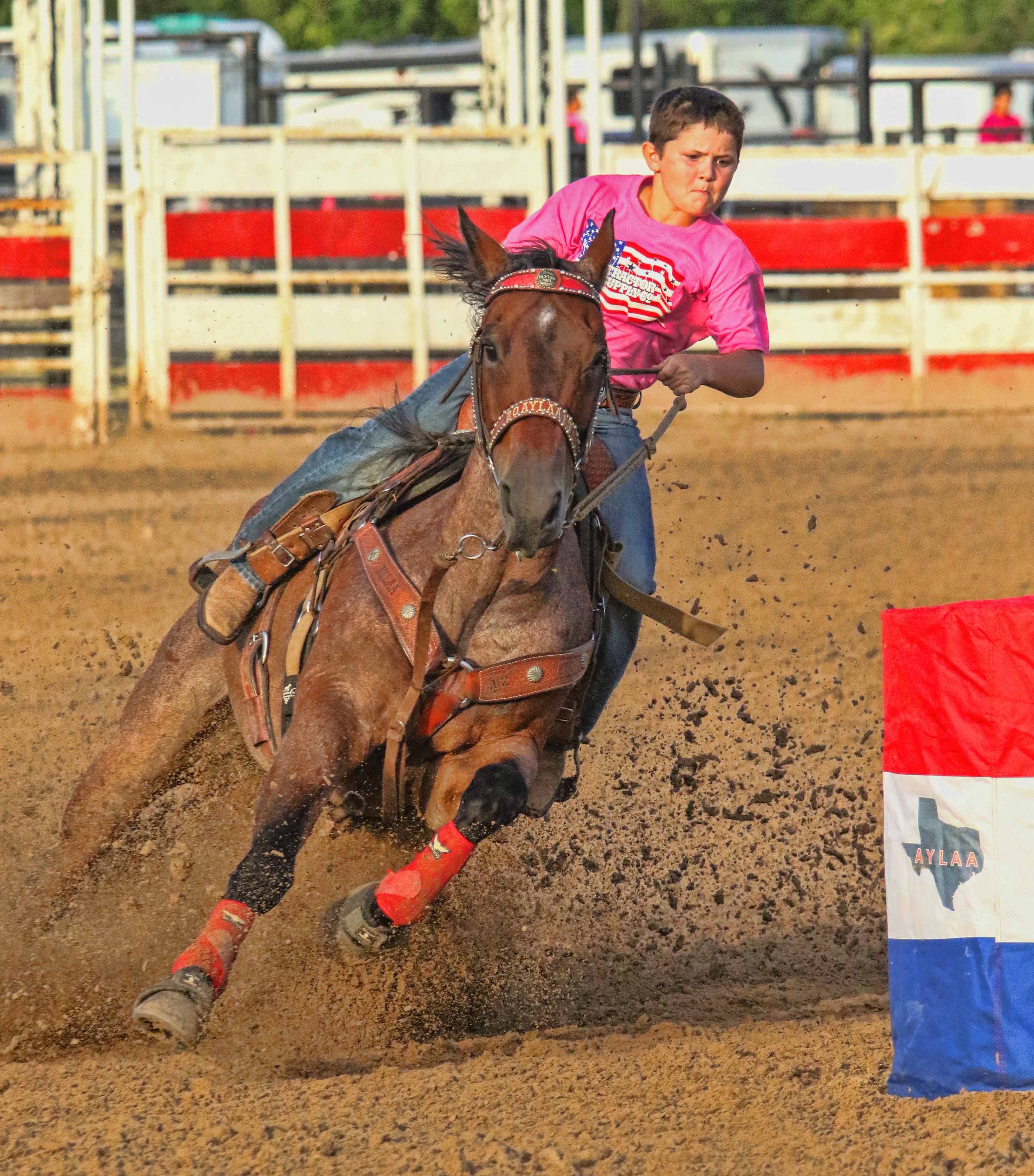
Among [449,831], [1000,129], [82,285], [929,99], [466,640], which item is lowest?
A: [449,831]

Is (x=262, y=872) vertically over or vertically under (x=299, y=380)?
under

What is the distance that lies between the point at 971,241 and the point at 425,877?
38.8 feet

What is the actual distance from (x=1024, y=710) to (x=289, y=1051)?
79.9 inches

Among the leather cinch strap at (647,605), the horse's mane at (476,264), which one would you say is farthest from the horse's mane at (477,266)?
the leather cinch strap at (647,605)

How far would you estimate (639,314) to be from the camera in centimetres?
426

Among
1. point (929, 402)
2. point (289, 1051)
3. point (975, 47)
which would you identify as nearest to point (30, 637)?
point (289, 1051)

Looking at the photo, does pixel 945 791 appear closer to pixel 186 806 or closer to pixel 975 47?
pixel 186 806

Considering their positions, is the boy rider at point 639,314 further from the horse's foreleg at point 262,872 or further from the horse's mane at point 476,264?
the horse's foreleg at point 262,872

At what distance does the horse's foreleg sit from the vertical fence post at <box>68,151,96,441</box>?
983 cm

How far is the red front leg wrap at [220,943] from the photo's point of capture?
3617 mm

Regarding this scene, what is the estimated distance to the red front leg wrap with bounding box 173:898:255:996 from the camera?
362cm


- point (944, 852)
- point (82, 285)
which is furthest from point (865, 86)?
point (944, 852)

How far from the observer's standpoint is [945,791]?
3.13m

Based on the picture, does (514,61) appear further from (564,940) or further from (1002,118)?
(564,940)
